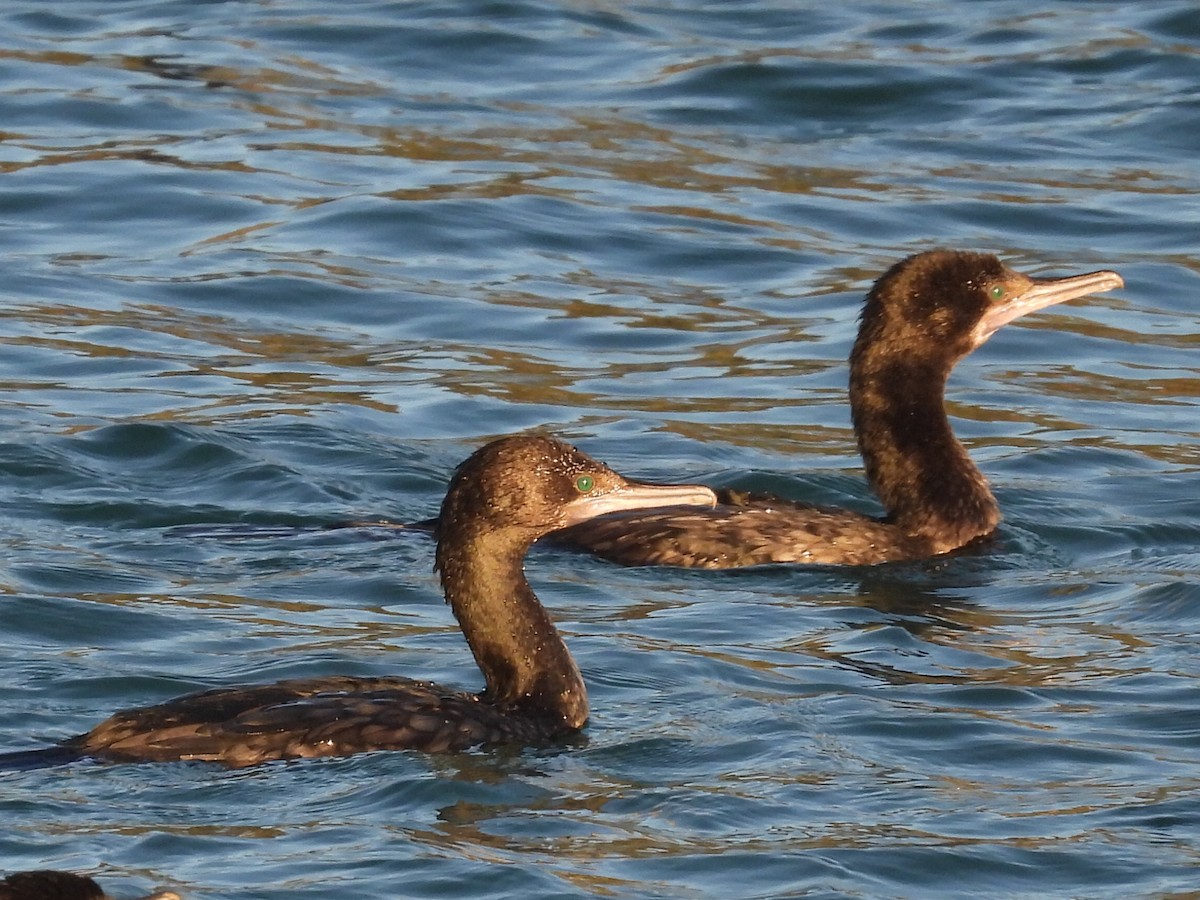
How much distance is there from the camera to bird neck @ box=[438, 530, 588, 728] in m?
8.13

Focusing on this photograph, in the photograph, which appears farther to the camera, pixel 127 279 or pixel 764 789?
pixel 127 279

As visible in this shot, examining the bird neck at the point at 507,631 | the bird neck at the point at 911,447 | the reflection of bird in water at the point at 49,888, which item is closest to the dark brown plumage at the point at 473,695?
the bird neck at the point at 507,631

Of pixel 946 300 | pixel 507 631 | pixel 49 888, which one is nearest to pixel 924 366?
pixel 946 300

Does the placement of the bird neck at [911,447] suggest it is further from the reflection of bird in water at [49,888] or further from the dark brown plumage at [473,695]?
the reflection of bird in water at [49,888]

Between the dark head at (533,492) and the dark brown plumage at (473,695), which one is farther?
the dark head at (533,492)

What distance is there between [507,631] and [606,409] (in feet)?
15.3

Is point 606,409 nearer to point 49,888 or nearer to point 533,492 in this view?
point 533,492

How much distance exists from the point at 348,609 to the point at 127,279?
5.60 meters

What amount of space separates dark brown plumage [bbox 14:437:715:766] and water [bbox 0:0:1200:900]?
0.11 m

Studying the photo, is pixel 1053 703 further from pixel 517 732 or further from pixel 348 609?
pixel 348 609

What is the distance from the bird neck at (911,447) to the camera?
35.3 feet

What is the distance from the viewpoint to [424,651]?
918 centimetres

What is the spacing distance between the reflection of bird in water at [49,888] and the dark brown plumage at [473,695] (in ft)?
6.64

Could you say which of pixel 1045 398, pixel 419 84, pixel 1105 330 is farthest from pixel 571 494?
pixel 419 84
